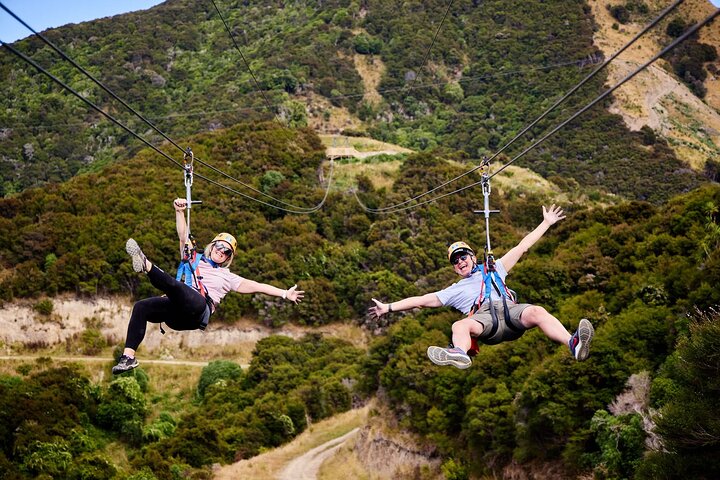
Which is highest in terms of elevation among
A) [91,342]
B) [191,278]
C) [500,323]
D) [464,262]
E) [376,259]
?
[191,278]

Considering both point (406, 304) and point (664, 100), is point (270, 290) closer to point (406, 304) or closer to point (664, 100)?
point (406, 304)

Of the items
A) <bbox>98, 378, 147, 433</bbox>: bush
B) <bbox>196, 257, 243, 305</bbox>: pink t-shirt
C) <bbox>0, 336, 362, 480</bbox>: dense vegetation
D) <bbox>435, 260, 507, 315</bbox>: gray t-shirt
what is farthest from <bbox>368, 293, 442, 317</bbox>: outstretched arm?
<bbox>98, 378, 147, 433</bbox>: bush

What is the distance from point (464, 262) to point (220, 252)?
11.6 feet

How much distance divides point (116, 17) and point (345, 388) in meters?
136

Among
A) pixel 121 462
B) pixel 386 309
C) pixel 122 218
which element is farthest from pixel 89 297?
pixel 386 309

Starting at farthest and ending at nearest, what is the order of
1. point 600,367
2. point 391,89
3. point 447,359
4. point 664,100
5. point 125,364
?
point 391,89 < point 664,100 < point 600,367 < point 125,364 < point 447,359

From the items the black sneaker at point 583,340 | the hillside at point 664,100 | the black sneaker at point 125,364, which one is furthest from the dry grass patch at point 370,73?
the black sneaker at point 583,340

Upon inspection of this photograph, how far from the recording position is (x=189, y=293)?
37.1 feet

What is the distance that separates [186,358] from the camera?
53625mm

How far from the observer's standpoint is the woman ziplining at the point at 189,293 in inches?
442

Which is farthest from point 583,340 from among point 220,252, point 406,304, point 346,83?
point 346,83

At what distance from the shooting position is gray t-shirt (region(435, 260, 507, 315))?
11927 mm

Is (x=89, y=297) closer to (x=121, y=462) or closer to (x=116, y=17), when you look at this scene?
(x=121, y=462)

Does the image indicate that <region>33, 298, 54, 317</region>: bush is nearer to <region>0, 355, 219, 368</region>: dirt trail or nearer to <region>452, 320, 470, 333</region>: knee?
<region>0, 355, 219, 368</region>: dirt trail
